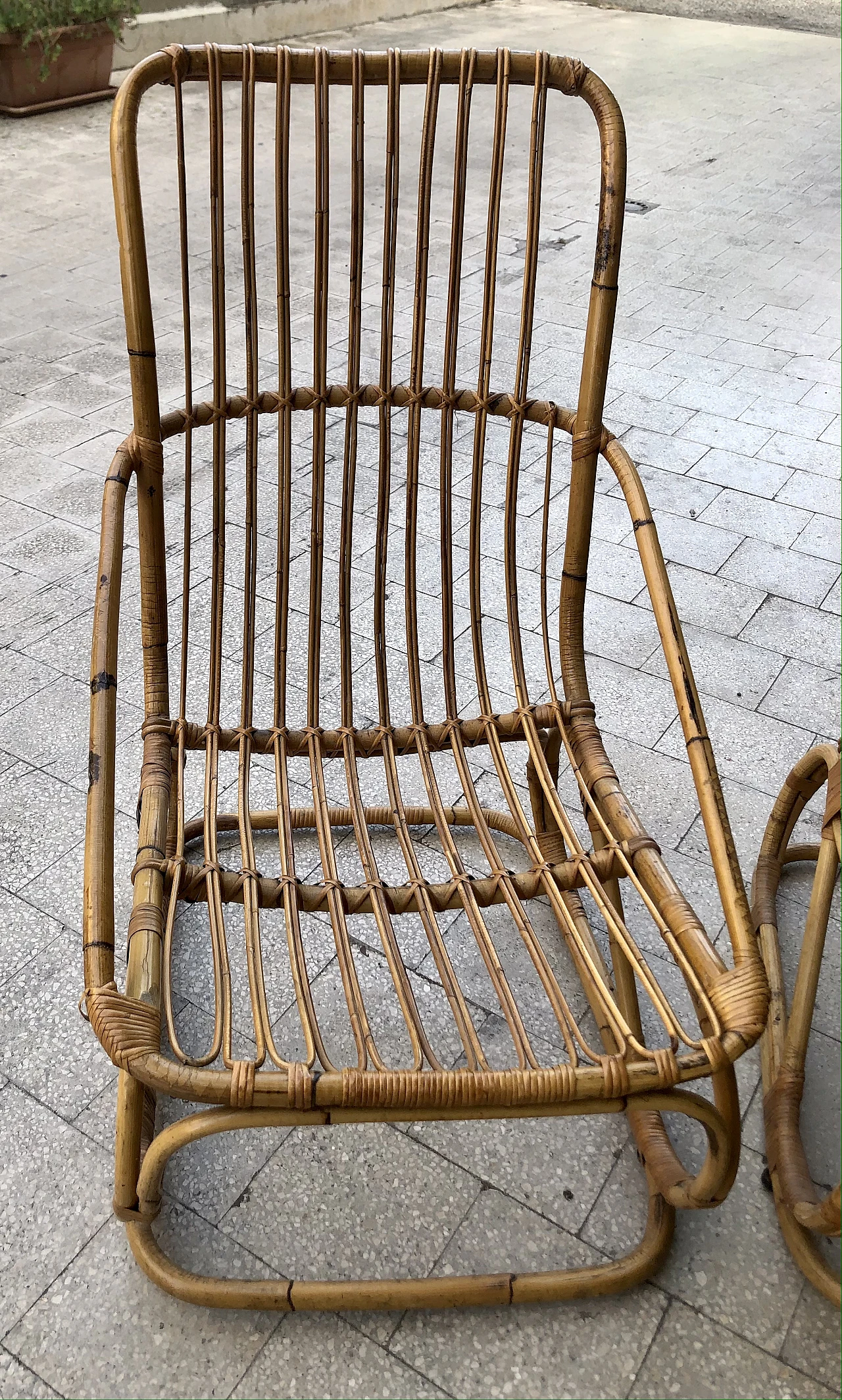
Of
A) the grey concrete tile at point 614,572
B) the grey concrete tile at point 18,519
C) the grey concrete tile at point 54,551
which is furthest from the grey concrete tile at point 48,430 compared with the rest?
the grey concrete tile at point 614,572

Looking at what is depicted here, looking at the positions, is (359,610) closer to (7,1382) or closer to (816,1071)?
(816,1071)

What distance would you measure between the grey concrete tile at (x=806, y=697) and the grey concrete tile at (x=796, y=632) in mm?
42

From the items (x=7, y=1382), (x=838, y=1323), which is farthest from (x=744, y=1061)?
(x=7, y=1382)

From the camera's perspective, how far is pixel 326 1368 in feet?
3.74

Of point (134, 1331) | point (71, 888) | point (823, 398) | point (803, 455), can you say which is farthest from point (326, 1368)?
point (823, 398)

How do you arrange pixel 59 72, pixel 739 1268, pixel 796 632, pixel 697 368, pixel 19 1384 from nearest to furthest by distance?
pixel 19 1384 < pixel 739 1268 < pixel 796 632 < pixel 697 368 < pixel 59 72

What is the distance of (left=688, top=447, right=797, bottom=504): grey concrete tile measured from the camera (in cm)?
273

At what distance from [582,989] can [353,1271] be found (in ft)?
1.53

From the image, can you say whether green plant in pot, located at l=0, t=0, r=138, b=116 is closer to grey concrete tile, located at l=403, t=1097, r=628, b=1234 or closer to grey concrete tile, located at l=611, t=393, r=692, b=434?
grey concrete tile, located at l=611, t=393, r=692, b=434

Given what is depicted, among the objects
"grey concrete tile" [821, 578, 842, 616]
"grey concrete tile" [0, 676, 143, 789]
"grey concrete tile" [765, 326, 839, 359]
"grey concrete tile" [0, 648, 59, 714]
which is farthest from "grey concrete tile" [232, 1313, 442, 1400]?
"grey concrete tile" [765, 326, 839, 359]

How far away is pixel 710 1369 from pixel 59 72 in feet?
18.3

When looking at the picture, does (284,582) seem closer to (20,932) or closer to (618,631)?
(20,932)

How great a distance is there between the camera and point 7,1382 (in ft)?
3.68

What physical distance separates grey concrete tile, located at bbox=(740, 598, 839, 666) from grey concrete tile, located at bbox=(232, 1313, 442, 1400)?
1.48m
